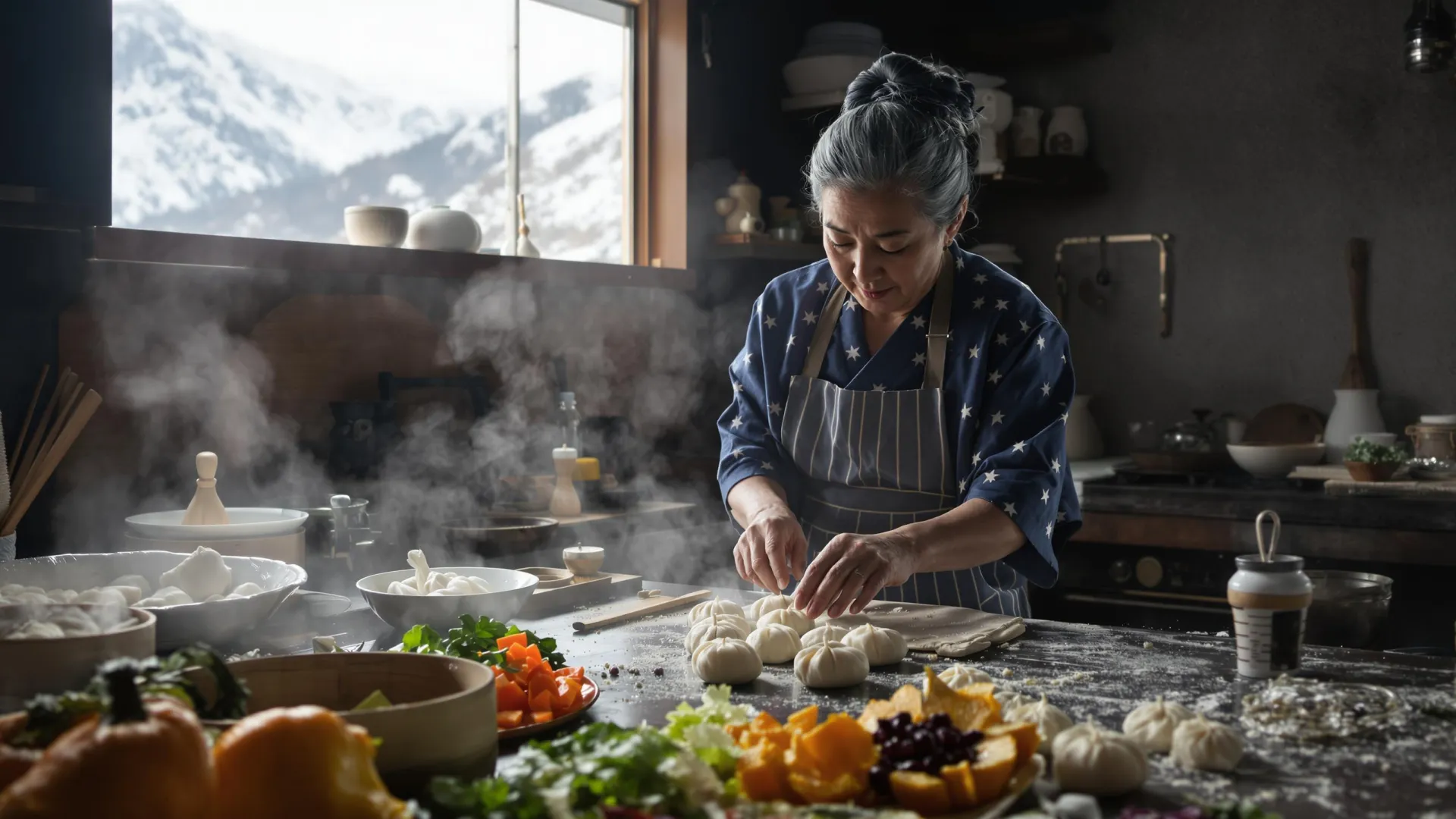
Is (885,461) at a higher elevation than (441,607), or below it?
higher

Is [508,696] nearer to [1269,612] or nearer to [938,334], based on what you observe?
[1269,612]

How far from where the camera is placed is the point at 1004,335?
2.28 meters

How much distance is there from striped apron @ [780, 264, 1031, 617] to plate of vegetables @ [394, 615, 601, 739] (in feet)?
2.99

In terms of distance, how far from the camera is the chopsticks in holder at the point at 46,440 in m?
2.25

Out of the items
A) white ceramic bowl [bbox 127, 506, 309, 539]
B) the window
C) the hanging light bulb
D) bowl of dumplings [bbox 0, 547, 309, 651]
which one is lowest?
bowl of dumplings [bbox 0, 547, 309, 651]

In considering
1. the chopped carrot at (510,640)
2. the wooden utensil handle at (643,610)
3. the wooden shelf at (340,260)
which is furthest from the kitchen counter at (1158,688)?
the wooden shelf at (340,260)

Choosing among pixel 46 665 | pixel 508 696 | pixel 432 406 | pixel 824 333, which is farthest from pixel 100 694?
pixel 432 406

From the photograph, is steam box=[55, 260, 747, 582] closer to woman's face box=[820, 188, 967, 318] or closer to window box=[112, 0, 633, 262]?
window box=[112, 0, 633, 262]

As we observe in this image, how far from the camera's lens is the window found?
10.1 feet

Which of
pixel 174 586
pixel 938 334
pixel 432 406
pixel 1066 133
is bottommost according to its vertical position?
pixel 174 586

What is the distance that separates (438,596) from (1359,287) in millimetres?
3815

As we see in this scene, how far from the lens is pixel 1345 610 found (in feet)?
5.86

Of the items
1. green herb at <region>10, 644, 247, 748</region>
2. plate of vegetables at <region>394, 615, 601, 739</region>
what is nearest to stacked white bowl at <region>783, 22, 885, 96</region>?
plate of vegetables at <region>394, 615, 601, 739</region>

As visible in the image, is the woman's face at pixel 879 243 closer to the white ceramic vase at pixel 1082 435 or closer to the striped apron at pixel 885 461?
the striped apron at pixel 885 461
